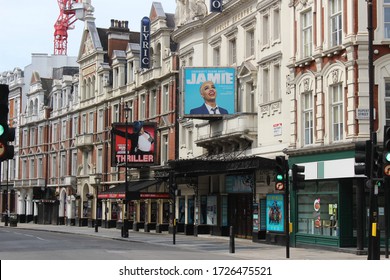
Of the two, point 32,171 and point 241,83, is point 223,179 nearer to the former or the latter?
point 241,83

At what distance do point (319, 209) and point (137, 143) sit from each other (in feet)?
77.2

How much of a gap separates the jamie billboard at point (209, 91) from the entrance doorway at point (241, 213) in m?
4.76

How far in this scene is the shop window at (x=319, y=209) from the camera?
32969mm

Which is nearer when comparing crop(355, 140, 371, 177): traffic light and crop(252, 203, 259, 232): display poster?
crop(355, 140, 371, 177): traffic light

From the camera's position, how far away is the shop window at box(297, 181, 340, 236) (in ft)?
108

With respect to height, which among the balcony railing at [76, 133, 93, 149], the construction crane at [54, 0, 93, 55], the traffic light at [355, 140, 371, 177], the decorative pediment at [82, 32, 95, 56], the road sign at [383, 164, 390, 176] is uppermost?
the construction crane at [54, 0, 93, 55]

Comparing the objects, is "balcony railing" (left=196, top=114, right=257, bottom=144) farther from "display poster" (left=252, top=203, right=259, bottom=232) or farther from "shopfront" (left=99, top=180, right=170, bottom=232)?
"shopfront" (left=99, top=180, right=170, bottom=232)

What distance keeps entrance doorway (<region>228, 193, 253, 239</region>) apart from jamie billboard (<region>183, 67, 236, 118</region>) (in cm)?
476

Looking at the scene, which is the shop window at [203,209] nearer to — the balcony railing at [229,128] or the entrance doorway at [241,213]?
the entrance doorway at [241,213]

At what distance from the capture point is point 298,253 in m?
31.7

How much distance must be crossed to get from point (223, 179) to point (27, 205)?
43.3 meters

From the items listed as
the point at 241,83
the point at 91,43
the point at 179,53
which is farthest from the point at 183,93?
the point at 91,43

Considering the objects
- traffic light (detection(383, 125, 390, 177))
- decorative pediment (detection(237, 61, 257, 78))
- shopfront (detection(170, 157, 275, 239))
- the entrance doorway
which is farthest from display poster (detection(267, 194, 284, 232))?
traffic light (detection(383, 125, 390, 177))
